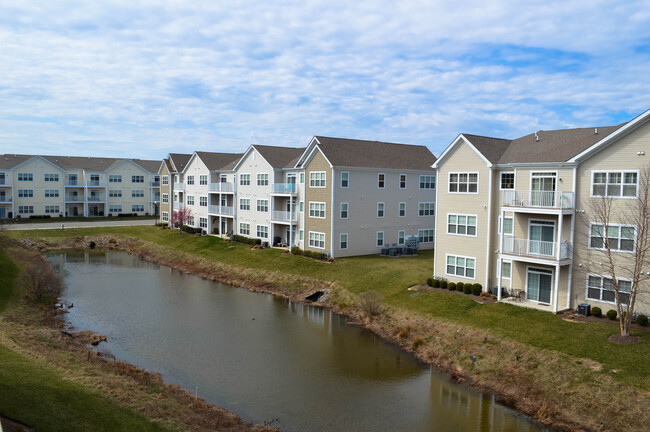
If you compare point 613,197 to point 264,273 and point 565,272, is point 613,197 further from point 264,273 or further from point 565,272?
point 264,273

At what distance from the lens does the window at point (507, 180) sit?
98.1ft

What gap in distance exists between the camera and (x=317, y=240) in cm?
4422

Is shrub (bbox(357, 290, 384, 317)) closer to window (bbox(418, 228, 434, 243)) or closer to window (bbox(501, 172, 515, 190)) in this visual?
window (bbox(501, 172, 515, 190))

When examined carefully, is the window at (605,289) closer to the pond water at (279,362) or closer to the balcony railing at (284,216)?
the pond water at (279,362)

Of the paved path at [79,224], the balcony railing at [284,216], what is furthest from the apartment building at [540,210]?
the paved path at [79,224]

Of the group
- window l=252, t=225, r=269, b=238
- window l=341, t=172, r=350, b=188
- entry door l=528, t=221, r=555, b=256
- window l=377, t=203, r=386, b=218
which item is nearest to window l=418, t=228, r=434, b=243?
window l=377, t=203, r=386, b=218

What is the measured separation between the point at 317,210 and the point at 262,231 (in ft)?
31.8

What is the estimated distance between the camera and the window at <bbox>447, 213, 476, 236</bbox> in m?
31.5

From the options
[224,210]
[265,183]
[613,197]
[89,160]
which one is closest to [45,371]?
[613,197]

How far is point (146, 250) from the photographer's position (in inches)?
2287

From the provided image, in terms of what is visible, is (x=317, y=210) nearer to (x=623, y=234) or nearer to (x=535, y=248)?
(x=535, y=248)

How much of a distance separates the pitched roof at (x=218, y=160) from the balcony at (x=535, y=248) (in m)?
38.6

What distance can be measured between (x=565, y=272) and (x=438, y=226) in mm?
9006

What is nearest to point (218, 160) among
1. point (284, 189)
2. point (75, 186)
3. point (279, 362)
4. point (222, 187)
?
point (222, 187)
